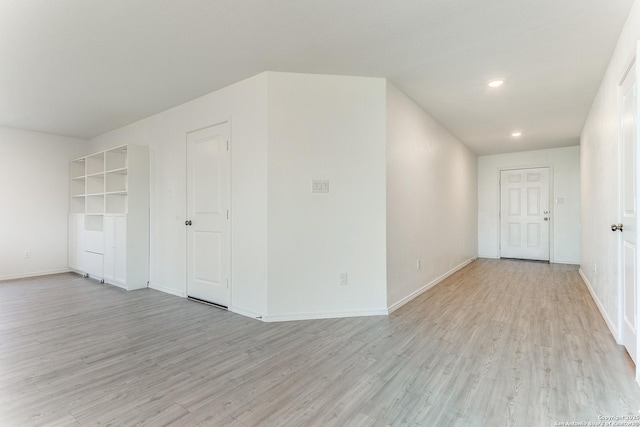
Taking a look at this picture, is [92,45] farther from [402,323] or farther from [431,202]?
[431,202]

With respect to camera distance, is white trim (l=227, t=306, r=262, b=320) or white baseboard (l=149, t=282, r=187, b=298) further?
white baseboard (l=149, t=282, r=187, b=298)

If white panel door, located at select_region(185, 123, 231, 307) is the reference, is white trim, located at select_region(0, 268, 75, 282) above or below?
below

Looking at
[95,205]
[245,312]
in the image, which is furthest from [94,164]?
[245,312]

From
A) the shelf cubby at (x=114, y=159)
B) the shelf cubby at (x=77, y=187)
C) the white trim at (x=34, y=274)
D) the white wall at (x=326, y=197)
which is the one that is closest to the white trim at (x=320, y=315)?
the white wall at (x=326, y=197)

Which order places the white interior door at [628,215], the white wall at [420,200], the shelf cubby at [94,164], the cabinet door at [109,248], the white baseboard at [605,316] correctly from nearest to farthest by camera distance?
the white interior door at [628,215]
the white baseboard at [605,316]
the white wall at [420,200]
the cabinet door at [109,248]
the shelf cubby at [94,164]

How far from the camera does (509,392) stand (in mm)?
1737

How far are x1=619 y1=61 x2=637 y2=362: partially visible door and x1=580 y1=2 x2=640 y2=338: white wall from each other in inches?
6.2

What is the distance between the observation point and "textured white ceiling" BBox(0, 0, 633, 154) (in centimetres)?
201

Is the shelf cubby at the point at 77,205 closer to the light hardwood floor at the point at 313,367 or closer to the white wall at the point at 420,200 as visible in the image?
the light hardwood floor at the point at 313,367

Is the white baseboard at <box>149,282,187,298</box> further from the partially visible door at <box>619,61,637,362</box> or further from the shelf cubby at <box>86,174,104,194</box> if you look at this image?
the partially visible door at <box>619,61,637,362</box>

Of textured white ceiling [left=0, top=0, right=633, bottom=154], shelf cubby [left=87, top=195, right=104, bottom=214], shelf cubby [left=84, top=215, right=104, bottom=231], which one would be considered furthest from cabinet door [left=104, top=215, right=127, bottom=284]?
textured white ceiling [left=0, top=0, right=633, bottom=154]

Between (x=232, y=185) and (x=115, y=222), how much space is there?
2.30 m

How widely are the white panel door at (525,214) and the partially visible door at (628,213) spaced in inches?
179

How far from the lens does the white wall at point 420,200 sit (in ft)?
10.6
